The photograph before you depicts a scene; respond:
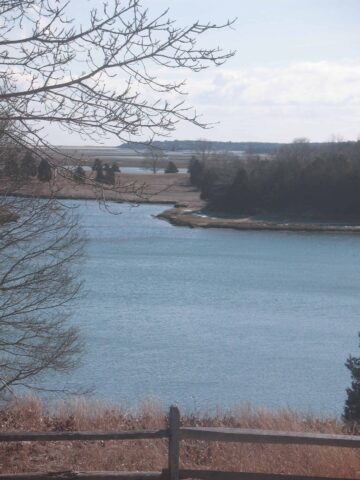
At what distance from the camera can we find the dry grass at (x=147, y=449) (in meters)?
7.88

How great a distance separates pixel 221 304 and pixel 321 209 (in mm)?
37655

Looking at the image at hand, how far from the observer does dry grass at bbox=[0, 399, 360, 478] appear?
7.88 m

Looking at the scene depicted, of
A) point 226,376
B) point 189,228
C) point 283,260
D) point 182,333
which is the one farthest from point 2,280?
point 189,228

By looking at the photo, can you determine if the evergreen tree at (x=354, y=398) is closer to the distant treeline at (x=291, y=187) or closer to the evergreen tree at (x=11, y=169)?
the evergreen tree at (x=11, y=169)

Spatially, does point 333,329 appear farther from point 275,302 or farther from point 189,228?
point 189,228

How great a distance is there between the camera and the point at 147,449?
913 centimetres

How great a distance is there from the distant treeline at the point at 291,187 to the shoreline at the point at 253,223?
1.86 meters

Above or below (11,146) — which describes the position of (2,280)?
below

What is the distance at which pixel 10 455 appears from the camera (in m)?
9.54

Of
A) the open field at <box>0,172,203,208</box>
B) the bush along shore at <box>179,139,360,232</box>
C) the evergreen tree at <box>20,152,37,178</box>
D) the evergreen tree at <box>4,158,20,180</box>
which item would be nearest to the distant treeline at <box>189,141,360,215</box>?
the bush along shore at <box>179,139,360,232</box>

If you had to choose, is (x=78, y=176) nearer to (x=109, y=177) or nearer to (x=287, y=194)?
(x=109, y=177)

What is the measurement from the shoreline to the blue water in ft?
37.7

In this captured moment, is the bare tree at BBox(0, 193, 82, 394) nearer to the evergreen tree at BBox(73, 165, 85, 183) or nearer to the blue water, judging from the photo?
the evergreen tree at BBox(73, 165, 85, 183)

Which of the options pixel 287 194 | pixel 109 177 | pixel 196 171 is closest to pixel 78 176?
pixel 109 177
